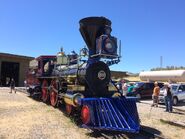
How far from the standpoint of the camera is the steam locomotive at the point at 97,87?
930 cm

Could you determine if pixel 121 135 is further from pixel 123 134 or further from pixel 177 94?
pixel 177 94

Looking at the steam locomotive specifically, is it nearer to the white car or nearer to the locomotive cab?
the locomotive cab

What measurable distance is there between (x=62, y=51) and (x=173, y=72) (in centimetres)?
1741

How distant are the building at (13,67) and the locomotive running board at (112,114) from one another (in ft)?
99.1

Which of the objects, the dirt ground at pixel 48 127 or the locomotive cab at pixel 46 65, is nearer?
the dirt ground at pixel 48 127

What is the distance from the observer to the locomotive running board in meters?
9.04

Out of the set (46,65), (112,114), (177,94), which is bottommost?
(112,114)

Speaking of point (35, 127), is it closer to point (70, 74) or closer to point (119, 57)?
point (70, 74)

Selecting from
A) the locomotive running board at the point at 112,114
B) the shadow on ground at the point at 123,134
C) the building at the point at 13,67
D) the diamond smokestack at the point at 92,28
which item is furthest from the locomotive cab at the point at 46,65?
the building at the point at 13,67

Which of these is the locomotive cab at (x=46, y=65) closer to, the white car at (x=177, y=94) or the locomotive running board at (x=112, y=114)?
the locomotive running board at (x=112, y=114)

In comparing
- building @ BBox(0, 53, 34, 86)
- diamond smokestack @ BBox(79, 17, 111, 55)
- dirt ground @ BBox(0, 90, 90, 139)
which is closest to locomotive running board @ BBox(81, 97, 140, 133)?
dirt ground @ BBox(0, 90, 90, 139)

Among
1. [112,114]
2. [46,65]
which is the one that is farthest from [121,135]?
[46,65]

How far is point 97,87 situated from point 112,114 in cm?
201

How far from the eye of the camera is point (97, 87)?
11.1 meters
